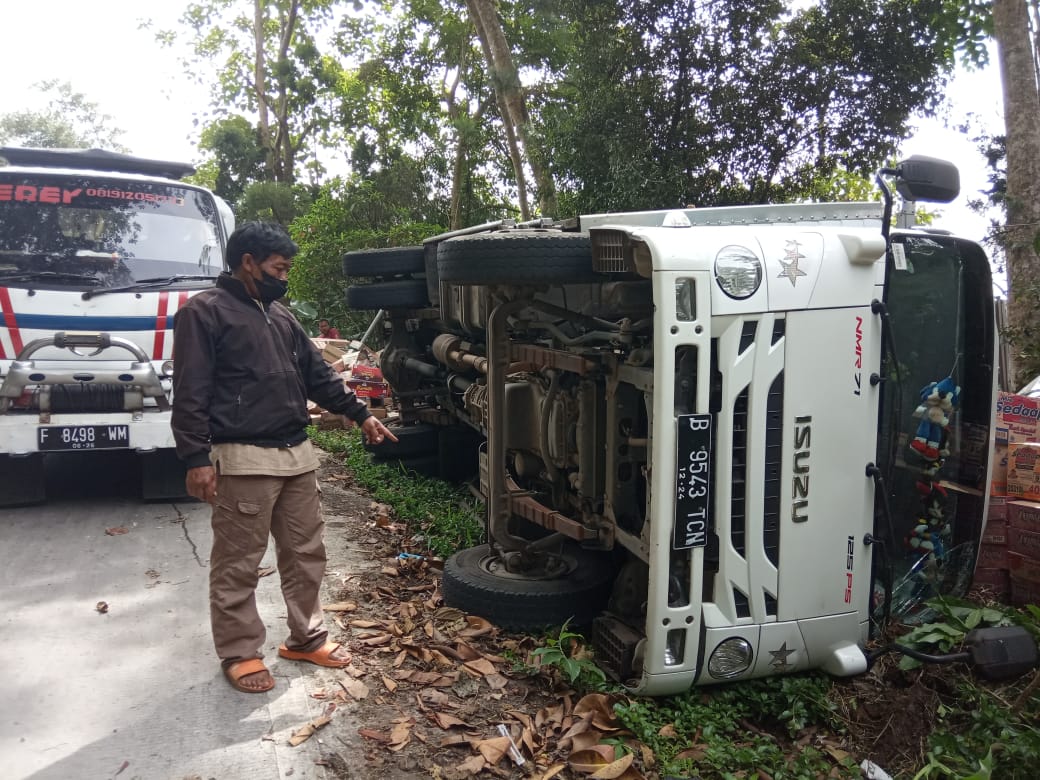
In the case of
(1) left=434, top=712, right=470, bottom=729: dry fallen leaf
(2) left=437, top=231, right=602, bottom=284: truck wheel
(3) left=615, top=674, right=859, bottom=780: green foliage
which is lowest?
(3) left=615, top=674, right=859, bottom=780: green foliage

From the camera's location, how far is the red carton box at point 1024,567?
4.20 metres

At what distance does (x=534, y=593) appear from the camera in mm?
4000

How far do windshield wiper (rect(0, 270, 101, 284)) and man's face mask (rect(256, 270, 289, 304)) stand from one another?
297 cm

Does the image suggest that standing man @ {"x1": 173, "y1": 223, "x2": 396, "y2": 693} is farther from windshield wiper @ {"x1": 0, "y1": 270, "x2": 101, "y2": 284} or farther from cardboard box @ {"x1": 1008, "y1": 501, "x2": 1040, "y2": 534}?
cardboard box @ {"x1": 1008, "y1": 501, "x2": 1040, "y2": 534}

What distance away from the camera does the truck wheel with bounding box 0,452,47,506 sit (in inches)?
237

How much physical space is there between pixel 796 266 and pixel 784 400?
0.52 meters

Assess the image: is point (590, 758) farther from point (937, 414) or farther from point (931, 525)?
point (937, 414)

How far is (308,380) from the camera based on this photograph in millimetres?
3941

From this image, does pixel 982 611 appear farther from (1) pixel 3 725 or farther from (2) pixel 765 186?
(2) pixel 765 186

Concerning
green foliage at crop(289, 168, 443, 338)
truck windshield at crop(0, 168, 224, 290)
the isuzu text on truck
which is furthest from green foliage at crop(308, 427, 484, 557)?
green foliage at crop(289, 168, 443, 338)

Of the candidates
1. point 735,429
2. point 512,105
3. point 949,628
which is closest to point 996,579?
point 949,628

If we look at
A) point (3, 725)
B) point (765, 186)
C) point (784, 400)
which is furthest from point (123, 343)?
point (765, 186)

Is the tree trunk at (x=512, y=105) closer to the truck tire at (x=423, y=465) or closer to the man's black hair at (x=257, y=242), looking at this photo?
the truck tire at (x=423, y=465)

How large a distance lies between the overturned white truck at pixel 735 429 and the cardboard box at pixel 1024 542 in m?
0.38
